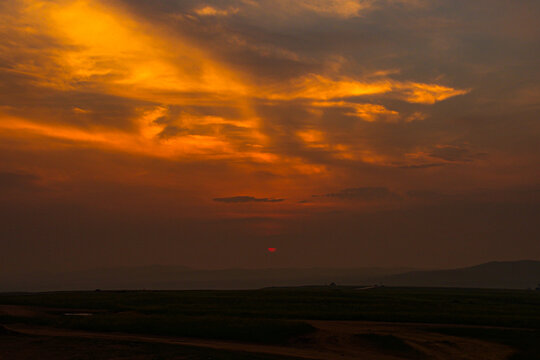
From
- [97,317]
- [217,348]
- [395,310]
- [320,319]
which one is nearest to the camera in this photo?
[217,348]

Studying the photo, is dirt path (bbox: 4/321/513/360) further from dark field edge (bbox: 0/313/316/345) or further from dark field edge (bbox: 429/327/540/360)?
dark field edge (bbox: 0/313/316/345)

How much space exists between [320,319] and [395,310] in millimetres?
18642

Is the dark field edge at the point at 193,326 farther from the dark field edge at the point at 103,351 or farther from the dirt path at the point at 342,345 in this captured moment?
the dark field edge at the point at 103,351

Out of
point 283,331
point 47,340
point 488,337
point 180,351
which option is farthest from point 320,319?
point 47,340

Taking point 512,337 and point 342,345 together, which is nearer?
point 342,345

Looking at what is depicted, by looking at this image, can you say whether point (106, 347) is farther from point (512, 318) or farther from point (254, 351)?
point (512, 318)

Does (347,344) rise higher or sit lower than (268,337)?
lower

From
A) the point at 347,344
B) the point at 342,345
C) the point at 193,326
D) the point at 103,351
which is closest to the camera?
the point at 103,351

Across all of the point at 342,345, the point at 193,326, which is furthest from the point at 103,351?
the point at 342,345

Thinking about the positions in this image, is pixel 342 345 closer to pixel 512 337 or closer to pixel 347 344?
pixel 347 344

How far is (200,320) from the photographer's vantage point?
55125mm

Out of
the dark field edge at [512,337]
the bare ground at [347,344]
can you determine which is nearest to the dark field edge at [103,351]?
the bare ground at [347,344]

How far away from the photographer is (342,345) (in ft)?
147

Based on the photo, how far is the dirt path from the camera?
41.3m
